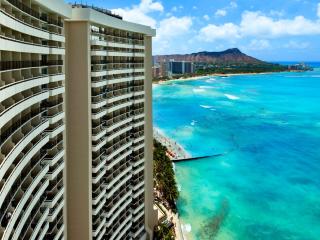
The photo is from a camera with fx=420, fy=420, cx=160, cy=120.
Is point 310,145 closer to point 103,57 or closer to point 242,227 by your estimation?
point 242,227

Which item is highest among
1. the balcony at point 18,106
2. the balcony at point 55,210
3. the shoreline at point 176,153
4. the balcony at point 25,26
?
the balcony at point 25,26

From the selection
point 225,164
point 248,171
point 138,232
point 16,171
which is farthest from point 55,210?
point 225,164

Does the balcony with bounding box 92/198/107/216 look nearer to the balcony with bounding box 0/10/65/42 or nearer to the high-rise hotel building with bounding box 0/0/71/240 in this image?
the high-rise hotel building with bounding box 0/0/71/240

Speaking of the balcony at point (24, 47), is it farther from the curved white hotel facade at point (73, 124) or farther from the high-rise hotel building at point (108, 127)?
the high-rise hotel building at point (108, 127)

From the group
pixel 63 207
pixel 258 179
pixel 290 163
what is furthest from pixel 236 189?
pixel 63 207

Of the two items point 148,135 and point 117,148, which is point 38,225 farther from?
point 148,135

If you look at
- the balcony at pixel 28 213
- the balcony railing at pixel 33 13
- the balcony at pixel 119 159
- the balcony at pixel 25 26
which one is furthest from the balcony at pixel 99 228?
the balcony railing at pixel 33 13
